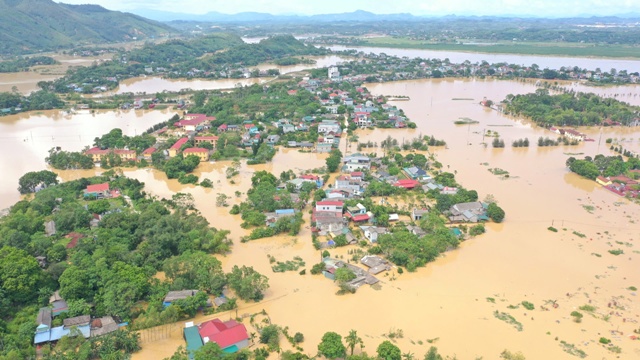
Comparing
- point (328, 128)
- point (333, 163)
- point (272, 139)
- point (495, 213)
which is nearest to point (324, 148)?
point (272, 139)

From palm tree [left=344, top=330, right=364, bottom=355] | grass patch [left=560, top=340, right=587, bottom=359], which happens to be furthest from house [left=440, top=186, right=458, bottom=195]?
palm tree [left=344, top=330, right=364, bottom=355]

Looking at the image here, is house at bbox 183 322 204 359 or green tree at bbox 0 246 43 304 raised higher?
green tree at bbox 0 246 43 304

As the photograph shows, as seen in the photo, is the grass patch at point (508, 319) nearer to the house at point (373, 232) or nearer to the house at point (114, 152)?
the house at point (373, 232)

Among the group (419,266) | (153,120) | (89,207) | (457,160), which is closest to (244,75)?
(153,120)

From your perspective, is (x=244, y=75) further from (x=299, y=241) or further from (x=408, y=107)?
(x=299, y=241)

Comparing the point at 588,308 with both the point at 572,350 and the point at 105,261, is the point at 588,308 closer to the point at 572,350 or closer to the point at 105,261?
the point at 572,350

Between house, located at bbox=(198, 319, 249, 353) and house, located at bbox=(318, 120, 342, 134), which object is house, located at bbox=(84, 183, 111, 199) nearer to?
house, located at bbox=(198, 319, 249, 353)
